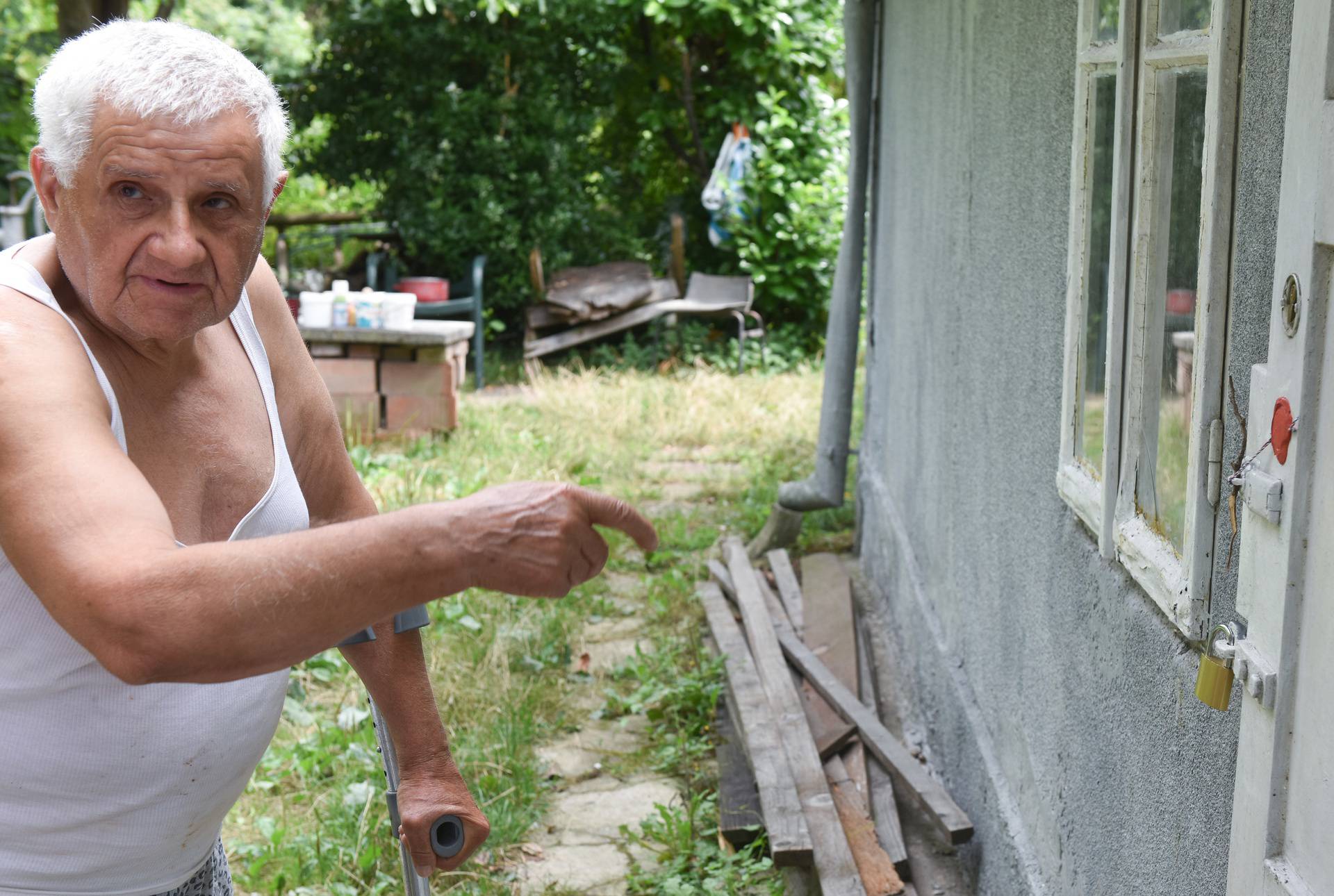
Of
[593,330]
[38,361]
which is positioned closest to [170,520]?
[38,361]

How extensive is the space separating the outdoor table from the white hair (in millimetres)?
7252

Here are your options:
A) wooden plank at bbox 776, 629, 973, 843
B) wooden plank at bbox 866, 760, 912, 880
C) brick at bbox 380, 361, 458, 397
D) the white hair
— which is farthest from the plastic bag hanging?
the white hair

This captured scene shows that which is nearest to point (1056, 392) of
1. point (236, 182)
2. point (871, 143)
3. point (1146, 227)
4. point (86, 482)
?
point (1146, 227)

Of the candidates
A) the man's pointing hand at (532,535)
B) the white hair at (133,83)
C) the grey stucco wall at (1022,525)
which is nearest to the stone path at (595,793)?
the grey stucco wall at (1022,525)

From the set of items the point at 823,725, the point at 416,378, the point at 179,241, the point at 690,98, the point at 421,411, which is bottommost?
the point at 823,725

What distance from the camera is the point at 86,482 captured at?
1.30m

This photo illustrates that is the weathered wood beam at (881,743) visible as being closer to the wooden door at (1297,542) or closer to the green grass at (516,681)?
the green grass at (516,681)

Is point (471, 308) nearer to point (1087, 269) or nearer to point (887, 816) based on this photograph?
point (887, 816)

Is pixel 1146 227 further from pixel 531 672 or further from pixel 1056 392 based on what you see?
pixel 531 672

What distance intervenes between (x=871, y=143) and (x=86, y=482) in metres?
6.23

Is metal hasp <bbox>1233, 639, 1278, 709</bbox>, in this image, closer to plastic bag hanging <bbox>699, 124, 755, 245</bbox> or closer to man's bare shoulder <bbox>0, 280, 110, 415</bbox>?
man's bare shoulder <bbox>0, 280, 110, 415</bbox>

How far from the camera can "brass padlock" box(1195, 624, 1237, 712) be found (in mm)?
1521

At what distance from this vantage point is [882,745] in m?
4.08

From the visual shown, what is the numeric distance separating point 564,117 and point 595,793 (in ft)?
30.7
